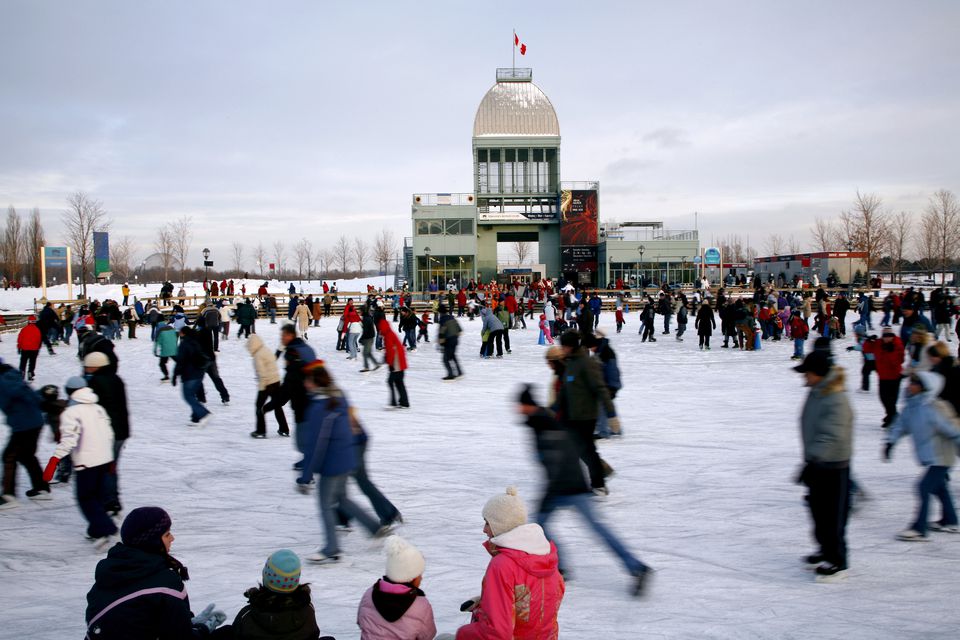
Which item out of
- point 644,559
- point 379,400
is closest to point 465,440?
point 379,400

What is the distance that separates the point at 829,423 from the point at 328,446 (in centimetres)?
334

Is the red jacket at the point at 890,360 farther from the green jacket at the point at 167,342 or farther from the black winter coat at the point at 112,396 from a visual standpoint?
the green jacket at the point at 167,342

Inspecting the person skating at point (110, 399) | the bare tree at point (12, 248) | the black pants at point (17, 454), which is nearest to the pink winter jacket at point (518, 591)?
the person skating at point (110, 399)

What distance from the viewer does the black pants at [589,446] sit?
18.1 feet

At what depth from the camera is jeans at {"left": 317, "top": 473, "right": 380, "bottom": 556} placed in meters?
4.79

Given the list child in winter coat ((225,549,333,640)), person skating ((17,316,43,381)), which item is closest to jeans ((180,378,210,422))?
person skating ((17,316,43,381))

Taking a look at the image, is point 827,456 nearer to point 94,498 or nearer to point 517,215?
point 94,498

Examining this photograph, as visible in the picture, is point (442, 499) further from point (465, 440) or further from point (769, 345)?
point (769, 345)

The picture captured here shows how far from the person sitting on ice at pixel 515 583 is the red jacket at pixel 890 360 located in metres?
7.86

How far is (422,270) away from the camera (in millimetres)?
44969

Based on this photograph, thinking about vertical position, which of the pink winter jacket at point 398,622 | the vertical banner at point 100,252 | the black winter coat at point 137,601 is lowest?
the pink winter jacket at point 398,622

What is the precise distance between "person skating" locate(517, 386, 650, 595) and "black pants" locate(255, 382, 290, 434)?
5680 mm

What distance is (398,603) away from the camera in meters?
2.65

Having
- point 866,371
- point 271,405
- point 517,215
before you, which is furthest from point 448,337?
point 517,215
